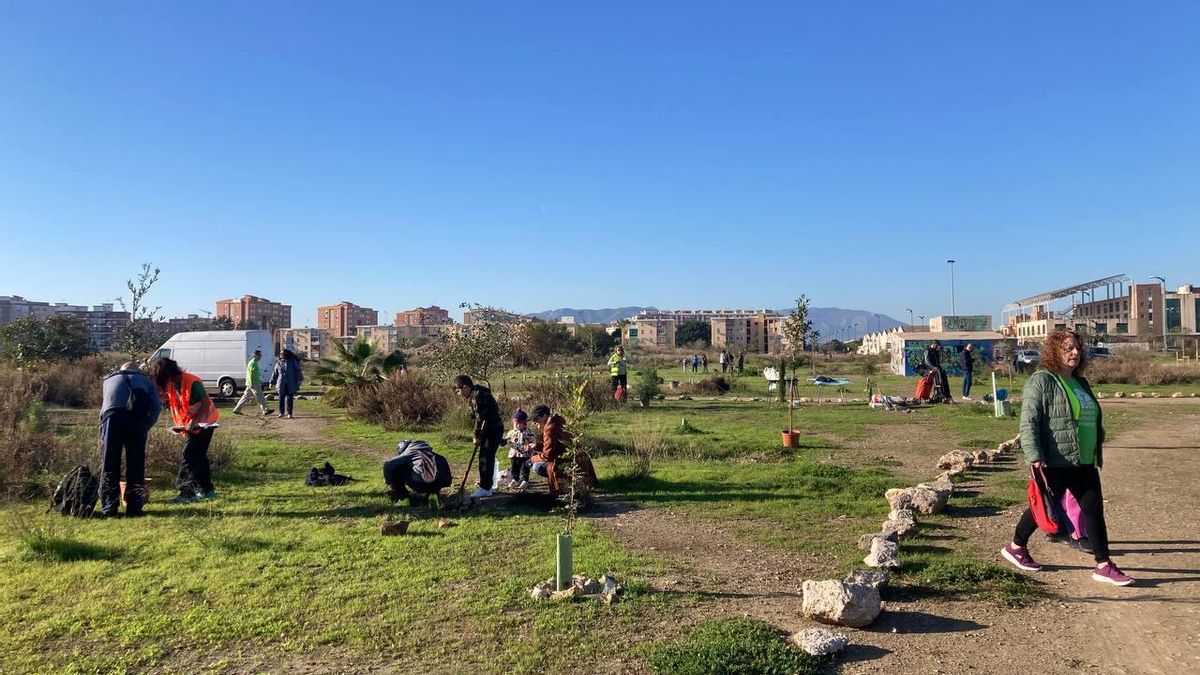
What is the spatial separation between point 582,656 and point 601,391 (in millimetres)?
15036

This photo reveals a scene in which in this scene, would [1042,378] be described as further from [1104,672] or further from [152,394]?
[152,394]

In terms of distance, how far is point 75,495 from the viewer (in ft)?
24.7

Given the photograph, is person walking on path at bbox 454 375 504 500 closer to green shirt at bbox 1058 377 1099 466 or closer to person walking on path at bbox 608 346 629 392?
green shirt at bbox 1058 377 1099 466

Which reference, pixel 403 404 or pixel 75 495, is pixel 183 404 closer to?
pixel 75 495

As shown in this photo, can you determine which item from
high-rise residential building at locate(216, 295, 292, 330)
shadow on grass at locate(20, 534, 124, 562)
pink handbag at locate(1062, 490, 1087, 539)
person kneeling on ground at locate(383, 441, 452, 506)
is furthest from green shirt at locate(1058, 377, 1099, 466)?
high-rise residential building at locate(216, 295, 292, 330)

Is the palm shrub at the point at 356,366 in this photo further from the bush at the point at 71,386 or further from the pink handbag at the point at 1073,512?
the pink handbag at the point at 1073,512

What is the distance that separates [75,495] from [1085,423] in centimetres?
891

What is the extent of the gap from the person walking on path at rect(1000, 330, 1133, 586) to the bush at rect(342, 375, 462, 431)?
1188 cm

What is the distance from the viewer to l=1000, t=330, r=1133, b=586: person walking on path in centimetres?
517

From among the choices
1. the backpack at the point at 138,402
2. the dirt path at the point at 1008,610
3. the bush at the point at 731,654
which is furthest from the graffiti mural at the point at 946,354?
the bush at the point at 731,654

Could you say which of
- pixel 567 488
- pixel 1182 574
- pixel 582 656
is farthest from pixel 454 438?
pixel 1182 574

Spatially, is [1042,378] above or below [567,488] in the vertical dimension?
above

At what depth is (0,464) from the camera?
859 cm

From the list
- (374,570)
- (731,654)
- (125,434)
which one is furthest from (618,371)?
(731,654)
